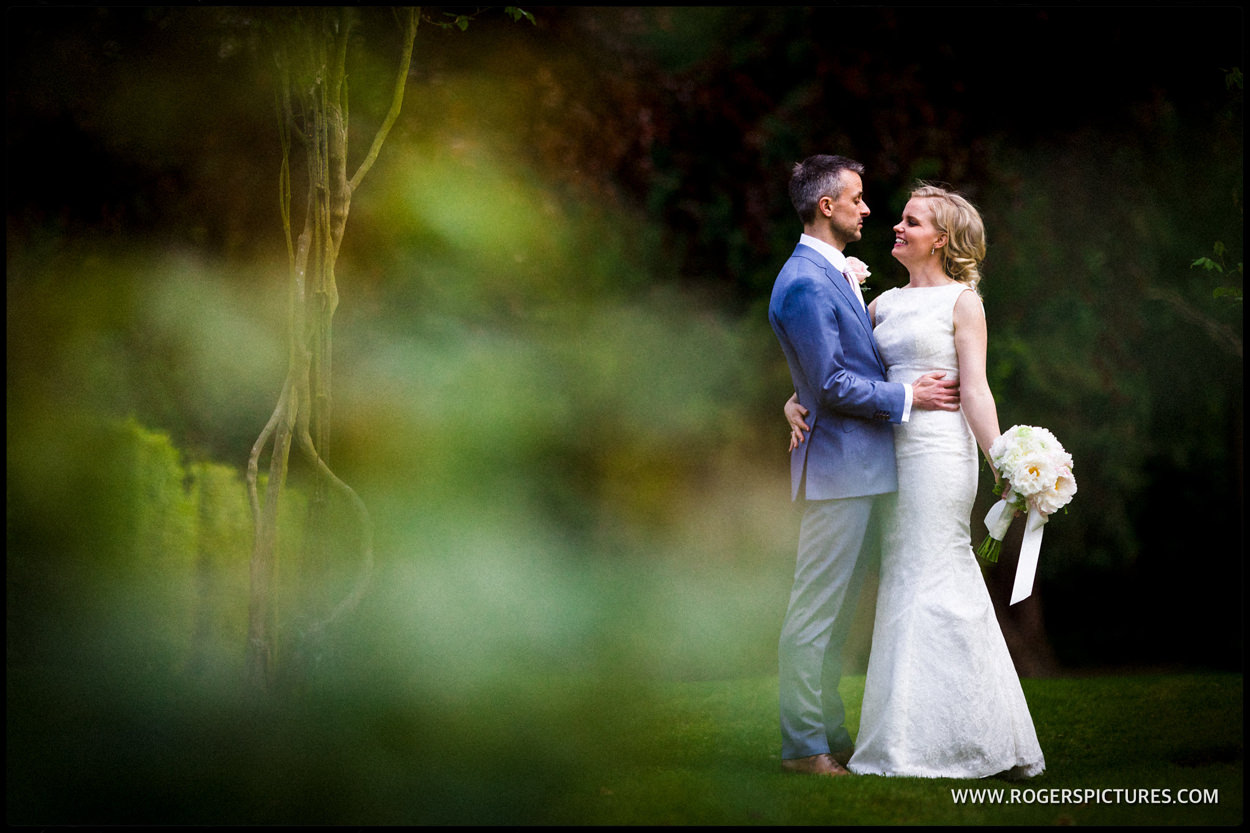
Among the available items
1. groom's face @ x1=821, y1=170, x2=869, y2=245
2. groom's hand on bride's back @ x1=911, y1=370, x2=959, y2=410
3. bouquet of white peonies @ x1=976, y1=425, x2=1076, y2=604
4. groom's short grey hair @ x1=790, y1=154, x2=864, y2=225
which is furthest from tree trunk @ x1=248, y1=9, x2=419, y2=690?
bouquet of white peonies @ x1=976, y1=425, x2=1076, y2=604

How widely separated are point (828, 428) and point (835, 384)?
0.17 m

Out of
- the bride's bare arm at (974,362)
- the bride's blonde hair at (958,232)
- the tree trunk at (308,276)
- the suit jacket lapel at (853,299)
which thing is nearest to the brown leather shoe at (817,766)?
the bride's bare arm at (974,362)

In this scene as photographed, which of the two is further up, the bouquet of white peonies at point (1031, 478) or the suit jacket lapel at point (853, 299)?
the suit jacket lapel at point (853, 299)

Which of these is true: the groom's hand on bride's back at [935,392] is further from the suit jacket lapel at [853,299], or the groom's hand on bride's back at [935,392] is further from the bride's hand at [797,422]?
the bride's hand at [797,422]

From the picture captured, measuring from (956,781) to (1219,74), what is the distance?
3585mm

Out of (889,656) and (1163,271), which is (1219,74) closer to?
(1163,271)

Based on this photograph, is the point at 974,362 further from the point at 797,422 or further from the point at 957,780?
the point at 957,780

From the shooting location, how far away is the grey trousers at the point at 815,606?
3.15 metres

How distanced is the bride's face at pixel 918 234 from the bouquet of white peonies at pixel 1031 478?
0.59 m

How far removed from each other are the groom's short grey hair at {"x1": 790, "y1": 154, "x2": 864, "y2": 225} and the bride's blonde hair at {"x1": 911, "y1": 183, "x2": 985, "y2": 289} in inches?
9.7

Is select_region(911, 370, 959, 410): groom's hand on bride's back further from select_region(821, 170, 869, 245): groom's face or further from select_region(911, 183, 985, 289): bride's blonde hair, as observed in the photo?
select_region(821, 170, 869, 245): groom's face

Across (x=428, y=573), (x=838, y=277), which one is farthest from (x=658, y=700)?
(x=838, y=277)

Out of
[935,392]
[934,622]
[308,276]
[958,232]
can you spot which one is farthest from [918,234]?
[308,276]

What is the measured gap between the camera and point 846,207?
325 centimetres
